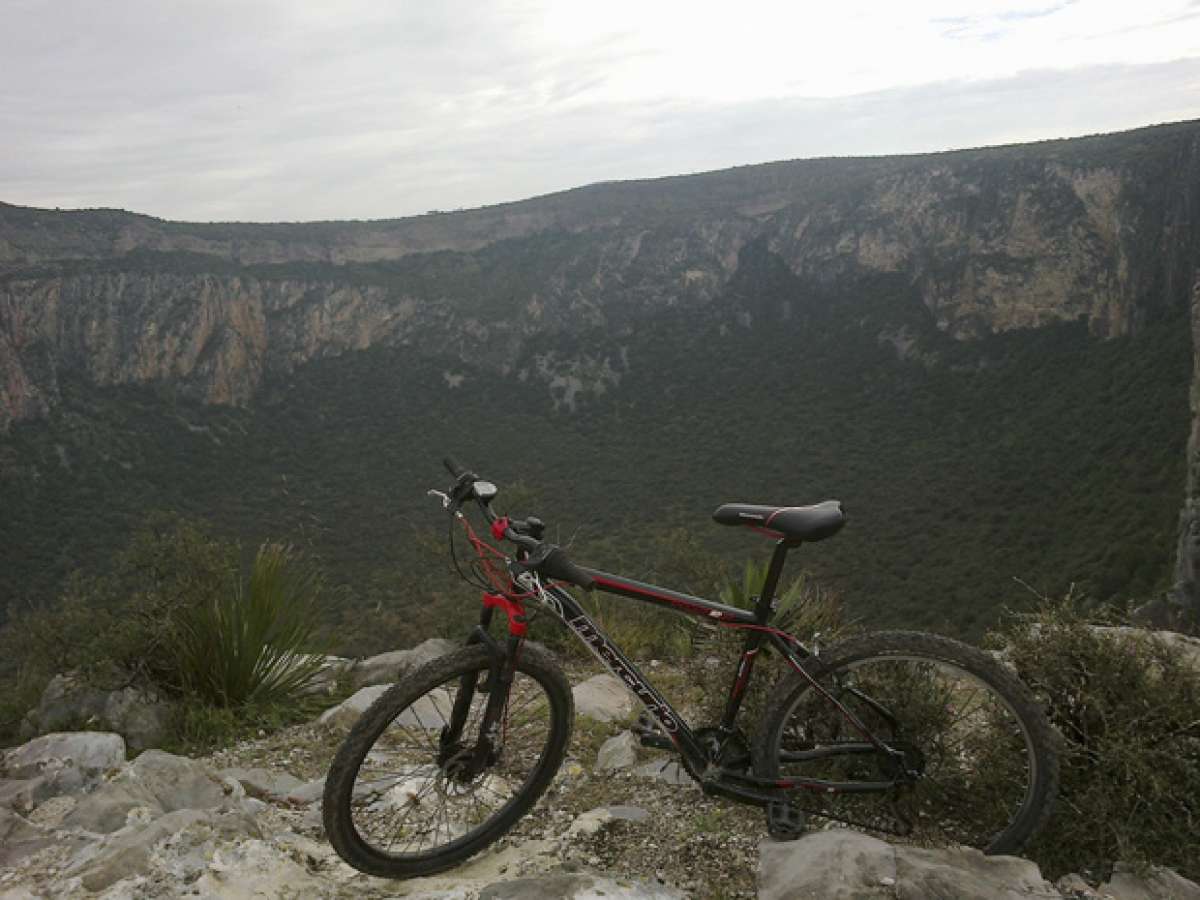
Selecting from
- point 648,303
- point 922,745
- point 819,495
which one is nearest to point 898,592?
point 819,495

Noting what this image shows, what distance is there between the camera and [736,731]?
2.71 meters

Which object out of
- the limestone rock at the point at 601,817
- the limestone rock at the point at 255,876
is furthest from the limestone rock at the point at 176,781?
the limestone rock at the point at 601,817

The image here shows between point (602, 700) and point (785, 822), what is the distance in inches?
85.2

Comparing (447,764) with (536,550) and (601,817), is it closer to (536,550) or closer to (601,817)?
(601,817)

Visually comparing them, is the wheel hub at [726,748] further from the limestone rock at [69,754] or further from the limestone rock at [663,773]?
the limestone rock at [69,754]

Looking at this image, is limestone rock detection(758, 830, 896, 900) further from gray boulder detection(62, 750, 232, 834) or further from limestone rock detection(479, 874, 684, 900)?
gray boulder detection(62, 750, 232, 834)

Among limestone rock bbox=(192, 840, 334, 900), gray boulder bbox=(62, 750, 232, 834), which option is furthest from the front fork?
gray boulder bbox=(62, 750, 232, 834)

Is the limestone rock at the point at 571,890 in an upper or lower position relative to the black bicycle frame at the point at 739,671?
lower

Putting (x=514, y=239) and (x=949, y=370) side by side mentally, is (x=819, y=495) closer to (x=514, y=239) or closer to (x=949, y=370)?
(x=949, y=370)

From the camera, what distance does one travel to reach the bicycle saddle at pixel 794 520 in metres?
2.52

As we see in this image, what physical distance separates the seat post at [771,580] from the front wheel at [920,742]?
20 cm

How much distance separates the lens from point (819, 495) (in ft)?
133

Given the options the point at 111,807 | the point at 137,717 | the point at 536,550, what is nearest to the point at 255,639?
the point at 137,717

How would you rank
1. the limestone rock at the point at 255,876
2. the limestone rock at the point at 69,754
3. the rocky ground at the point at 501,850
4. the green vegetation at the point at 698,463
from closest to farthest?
the rocky ground at the point at 501,850 → the limestone rock at the point at 255,876 → the limestone rock at the point at 69,754 → the green vegetation at the point at 698,463
